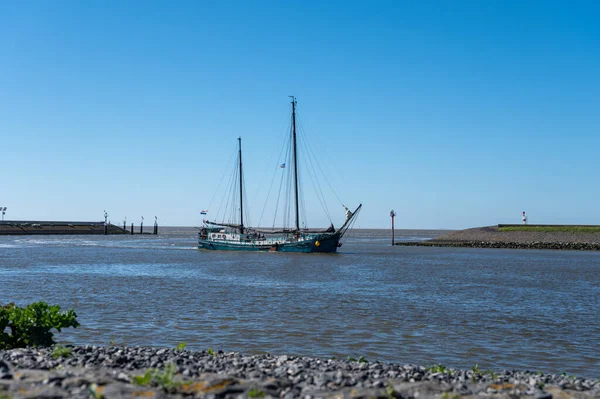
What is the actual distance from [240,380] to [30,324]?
735cm

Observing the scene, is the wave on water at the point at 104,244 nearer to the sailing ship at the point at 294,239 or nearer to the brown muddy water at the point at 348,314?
the sailing ship at the point at 294,239

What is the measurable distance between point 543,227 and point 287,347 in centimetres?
11372

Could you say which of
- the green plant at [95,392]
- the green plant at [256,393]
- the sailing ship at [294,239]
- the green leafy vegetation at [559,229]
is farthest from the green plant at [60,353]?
the green leafy vegetation at [559,229]

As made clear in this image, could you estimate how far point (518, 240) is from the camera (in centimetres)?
11306

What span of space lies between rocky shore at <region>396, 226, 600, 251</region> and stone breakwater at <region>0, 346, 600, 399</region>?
3832 inches

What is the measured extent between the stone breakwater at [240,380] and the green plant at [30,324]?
159cm

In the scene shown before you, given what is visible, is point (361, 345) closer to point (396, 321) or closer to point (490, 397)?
point (396, 321)

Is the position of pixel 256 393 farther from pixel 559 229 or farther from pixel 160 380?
pixel 559 229

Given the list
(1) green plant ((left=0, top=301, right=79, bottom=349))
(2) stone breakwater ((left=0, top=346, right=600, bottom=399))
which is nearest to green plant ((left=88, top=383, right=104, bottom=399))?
(2) stone breakwater ((left=0, top=346, right=600, bottom=399))

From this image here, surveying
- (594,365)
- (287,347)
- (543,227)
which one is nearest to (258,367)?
(287,347)

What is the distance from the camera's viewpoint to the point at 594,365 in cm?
1574

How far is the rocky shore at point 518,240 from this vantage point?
10269 centimetres

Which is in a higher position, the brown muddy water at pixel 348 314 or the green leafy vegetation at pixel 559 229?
the green leafy vegetation at pixel 559 229

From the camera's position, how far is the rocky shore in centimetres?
10269
